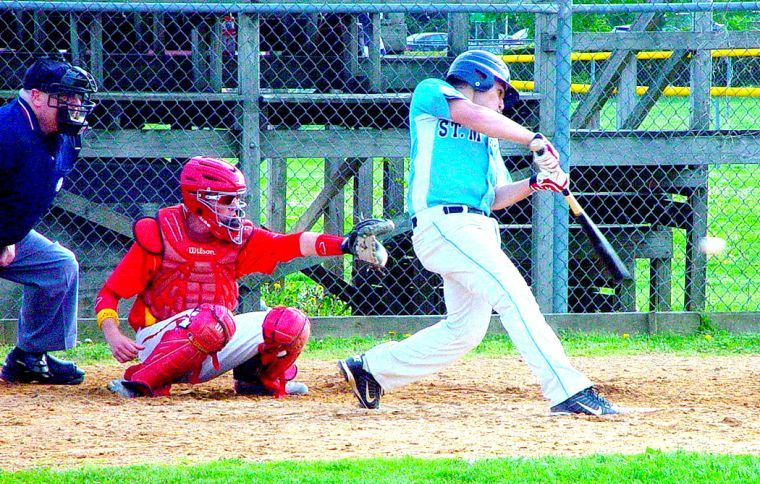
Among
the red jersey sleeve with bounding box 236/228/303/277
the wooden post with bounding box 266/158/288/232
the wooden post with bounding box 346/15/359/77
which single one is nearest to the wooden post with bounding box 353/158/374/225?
the wooden post with bounding box 266/158/288/232

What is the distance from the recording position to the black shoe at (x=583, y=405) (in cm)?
495

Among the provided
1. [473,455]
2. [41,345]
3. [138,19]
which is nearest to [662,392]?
[473,455]

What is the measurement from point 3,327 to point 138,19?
2.64 m

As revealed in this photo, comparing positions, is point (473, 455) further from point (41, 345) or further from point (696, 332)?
point (696, 332)

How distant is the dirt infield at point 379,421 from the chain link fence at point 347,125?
1.65 meters

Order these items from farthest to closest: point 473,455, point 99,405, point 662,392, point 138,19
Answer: point 138,19
point 662,392
point 99,405
point 473,455

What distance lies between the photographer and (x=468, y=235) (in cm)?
Result: 504

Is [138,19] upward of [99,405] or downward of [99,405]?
upward

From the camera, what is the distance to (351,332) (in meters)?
7.79

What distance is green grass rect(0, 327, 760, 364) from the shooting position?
7.34 metres

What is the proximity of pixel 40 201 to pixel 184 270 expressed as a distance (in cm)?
80

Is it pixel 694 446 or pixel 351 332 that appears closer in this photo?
pixel 694 446

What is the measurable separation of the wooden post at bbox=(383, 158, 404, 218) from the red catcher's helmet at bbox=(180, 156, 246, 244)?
Answer: 3969mm

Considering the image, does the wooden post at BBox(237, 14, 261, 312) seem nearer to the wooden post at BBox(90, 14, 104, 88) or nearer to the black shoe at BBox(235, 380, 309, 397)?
the wooden post at BBox(90, 14, 104, 88)
